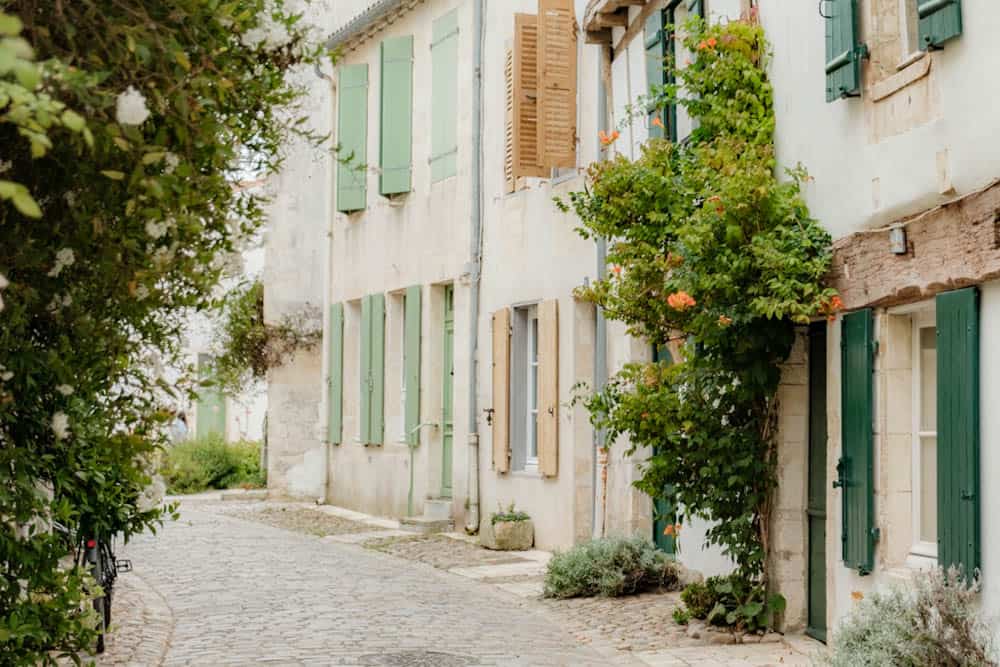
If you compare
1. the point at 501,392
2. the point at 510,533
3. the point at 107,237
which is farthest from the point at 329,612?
the point at 107,237

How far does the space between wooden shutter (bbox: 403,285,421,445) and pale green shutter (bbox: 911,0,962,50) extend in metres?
10.8

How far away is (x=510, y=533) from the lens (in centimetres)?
1431

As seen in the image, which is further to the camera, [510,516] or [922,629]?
[510,516]

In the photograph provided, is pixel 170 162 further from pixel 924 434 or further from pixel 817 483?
pixel 817 483

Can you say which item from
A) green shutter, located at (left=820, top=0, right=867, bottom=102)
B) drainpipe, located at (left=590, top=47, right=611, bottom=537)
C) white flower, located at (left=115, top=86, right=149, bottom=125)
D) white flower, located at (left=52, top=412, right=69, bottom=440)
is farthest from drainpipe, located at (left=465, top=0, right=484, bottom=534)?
white flower, located at (left=115, top=86, right=149, bottom=125)

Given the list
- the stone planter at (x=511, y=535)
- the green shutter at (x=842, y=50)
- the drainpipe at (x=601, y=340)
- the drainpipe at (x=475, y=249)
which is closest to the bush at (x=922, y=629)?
the green shutter at (x=842, y=50)

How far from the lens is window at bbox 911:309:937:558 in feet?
25.5

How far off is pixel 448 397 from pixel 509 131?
363 cm

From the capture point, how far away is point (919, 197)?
7445 millimetres

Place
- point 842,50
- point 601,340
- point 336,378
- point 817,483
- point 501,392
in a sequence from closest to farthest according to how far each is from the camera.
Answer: point 842,50 → point 817,483 → point 601,340 → point 501,392 → point 336,378

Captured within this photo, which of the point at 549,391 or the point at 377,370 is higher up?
the point at 377,370

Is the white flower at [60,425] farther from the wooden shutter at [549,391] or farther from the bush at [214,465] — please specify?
the bush at [214,465]

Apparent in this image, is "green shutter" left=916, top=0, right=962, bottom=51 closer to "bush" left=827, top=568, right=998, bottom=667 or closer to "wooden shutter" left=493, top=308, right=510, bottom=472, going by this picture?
"bush" left=827, top=568, right=998, bottom=667

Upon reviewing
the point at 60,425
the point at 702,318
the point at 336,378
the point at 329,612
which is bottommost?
the point at 329,612
